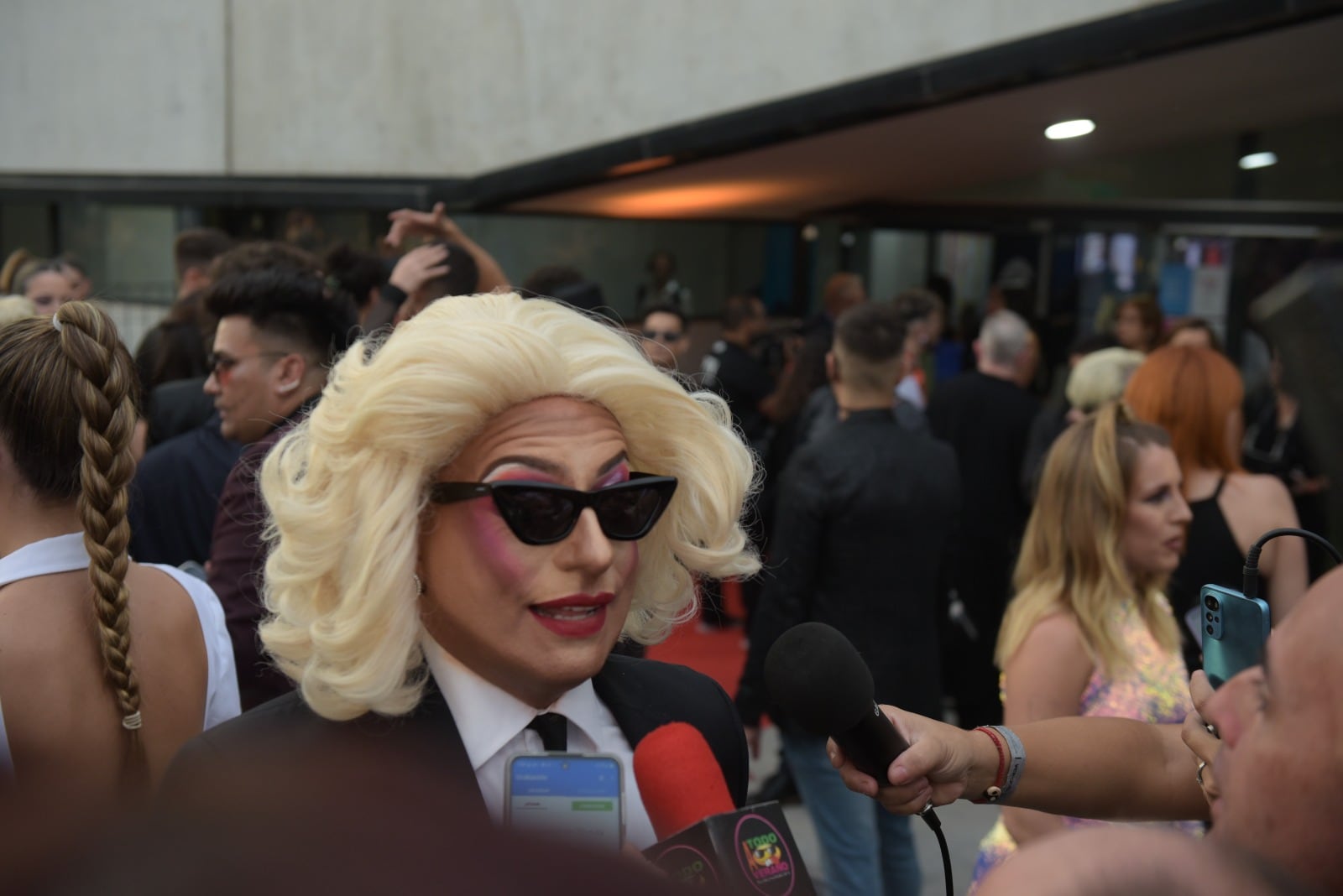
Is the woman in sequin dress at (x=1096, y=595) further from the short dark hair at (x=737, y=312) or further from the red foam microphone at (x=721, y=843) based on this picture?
the short dark hair at (x=737, y=312)

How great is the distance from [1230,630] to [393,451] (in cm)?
138

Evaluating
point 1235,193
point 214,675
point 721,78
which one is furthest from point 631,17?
point 214,675

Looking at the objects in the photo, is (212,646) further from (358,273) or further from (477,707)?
(358,273)

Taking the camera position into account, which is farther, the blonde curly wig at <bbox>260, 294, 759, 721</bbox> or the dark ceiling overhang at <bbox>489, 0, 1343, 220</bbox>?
the dark ceiling overhang at <bbox>489, 0, 1343, 220</bbox>

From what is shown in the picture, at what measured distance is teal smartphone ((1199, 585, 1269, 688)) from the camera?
199cm

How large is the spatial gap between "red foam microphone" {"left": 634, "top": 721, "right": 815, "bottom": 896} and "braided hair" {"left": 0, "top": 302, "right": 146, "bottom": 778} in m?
1.17

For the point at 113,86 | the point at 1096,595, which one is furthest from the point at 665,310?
the point at 113,86

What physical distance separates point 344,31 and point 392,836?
1146 cm

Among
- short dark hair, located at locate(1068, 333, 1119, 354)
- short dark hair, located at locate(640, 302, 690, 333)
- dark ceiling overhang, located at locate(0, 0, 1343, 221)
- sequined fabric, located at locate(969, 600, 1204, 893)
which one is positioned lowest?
sequined fabric, located at locate(969, 600, 1204, 893)

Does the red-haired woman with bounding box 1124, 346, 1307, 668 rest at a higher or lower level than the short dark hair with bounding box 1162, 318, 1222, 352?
lower

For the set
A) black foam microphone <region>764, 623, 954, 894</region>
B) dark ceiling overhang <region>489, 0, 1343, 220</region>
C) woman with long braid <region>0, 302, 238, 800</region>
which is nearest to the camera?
black foam microphone <region>764, 623, 954, 894</region>

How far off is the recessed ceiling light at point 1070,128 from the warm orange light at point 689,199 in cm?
219

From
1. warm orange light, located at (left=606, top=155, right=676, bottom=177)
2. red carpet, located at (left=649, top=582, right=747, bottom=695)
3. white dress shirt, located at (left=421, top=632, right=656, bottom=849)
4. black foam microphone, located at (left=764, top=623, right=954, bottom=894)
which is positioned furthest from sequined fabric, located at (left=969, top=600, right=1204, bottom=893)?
warm orange light, located at (left=606, top=155, right=676, bottom=177)

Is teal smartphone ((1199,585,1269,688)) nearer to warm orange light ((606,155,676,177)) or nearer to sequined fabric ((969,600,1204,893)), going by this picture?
sequined fabric ((969,600,1204,893))
